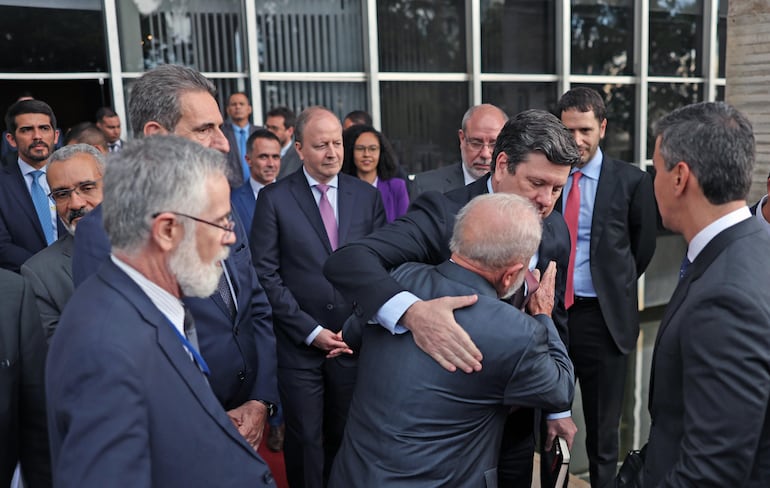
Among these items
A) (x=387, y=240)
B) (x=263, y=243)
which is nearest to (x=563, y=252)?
(x=387, y=240)

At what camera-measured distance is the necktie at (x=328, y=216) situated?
3.55 metres

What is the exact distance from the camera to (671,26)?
8.62 meters

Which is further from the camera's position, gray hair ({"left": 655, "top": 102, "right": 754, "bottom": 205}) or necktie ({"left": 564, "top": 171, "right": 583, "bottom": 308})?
necktie ({"left": 564, "top": 171, "right": 583, "bottom": 308})

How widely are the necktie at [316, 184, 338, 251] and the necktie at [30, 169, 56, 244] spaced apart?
1.83 meters

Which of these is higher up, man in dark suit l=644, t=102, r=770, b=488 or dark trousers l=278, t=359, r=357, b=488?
man in dark suit l=644, t=102, r=770, b=488

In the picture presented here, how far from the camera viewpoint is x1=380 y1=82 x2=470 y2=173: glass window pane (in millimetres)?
7148

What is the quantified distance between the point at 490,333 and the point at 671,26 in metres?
8.25

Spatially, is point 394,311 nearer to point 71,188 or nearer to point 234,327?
point 234,327

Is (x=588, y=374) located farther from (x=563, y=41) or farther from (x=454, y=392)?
(x=563, y=41)

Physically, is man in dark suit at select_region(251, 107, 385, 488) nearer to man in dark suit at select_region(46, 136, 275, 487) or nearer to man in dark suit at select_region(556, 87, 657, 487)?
man in dark suit at select_region(556, 87, 657, 487)

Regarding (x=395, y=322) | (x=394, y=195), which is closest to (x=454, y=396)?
(x=395, y=322)

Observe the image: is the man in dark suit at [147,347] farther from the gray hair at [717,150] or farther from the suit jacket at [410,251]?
the gray hair at [717,150]

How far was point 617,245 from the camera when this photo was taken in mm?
3381

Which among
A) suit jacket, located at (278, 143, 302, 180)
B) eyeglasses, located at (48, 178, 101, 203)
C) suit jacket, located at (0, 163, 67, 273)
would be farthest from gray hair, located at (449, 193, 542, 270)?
suit jacket, located at (278, 143, 302, 180)
